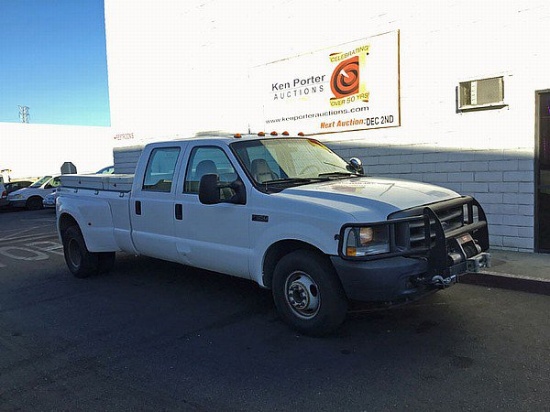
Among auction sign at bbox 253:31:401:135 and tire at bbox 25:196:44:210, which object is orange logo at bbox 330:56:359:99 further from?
tire at bbox 25:196:44:210

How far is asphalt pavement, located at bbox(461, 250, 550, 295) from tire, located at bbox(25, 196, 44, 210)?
18.2 metres

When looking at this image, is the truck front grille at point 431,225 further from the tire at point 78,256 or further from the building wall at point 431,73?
the tire at point 78,256

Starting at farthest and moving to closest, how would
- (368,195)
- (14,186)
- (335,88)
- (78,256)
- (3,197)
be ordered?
1. (14,186)
2. (3,197)
3. (335,88)
4. (78,256)
5. (368,195)

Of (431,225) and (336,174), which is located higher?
(336,174)

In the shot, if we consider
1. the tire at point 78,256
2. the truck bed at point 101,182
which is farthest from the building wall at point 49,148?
the tire at point 78,256

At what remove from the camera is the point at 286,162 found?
5.26 m

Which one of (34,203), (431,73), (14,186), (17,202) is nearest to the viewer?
(431,73)

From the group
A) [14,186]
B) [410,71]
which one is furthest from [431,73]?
[14,186]

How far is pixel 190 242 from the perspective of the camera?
5.39 meters

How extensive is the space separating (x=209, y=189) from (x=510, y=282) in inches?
145

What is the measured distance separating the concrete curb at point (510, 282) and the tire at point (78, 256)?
194 inches

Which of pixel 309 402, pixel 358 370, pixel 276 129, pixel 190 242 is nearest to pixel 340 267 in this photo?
pixel 358 370

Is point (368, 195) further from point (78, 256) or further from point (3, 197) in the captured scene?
point (3, 197)

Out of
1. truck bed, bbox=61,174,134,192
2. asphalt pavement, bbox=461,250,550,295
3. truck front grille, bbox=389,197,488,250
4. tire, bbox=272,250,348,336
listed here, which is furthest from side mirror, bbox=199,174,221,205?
asphalt pavement, bbox=461,250,550,295
